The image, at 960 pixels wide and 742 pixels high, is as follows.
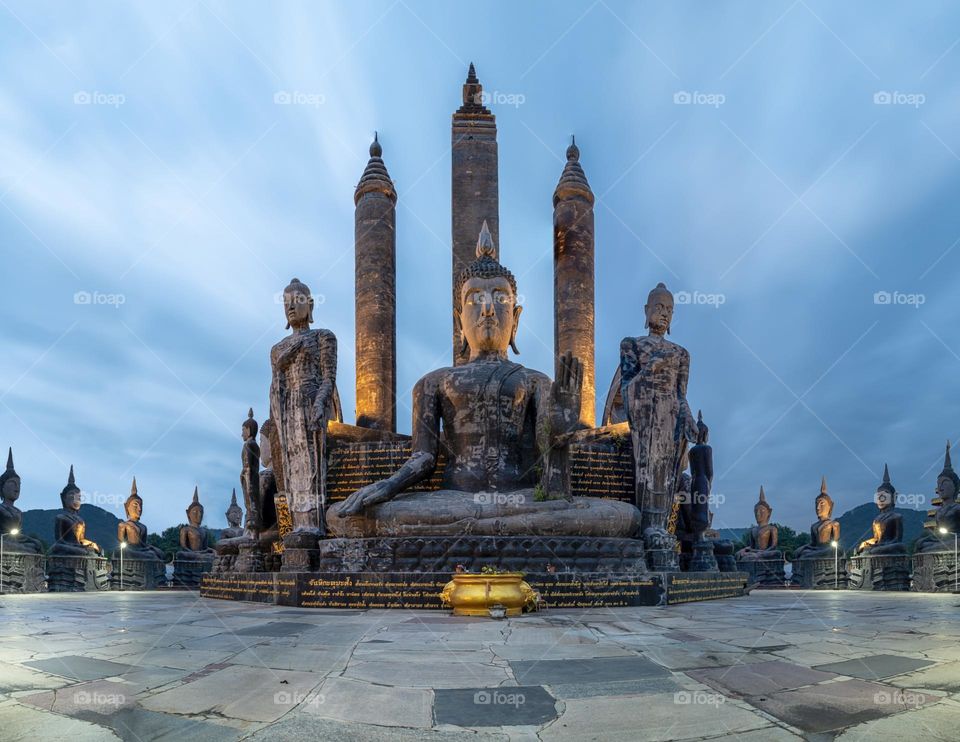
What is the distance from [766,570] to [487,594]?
1285 centimetres

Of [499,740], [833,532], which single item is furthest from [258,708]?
[833,532]

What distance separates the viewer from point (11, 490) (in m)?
Result: 13.1

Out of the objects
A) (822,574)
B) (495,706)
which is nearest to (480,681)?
(495,706)

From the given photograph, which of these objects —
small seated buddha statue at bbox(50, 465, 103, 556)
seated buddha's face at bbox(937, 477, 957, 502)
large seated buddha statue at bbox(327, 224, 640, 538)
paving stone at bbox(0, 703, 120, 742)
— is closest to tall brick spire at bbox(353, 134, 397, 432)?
small seated buddha statue at bbox(50, 465, 103, 556)

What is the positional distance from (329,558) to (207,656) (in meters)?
3.90

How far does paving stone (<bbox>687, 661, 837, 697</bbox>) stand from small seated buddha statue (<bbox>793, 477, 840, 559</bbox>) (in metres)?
13.6

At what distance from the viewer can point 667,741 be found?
92.7 inches

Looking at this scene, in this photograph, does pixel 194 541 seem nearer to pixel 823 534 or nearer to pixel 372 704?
pixel 823 534

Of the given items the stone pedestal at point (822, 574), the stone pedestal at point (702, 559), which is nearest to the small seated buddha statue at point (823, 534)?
the stone pedestal at point (822, 574)

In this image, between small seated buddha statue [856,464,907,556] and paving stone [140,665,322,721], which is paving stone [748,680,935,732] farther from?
small seated buddha statue [856,464,907,556]

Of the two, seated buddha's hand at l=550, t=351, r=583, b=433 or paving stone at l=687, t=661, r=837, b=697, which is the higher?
seated buddha's hand at l=550, t=351, r=583, b=433

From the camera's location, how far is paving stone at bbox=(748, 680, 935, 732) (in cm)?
257

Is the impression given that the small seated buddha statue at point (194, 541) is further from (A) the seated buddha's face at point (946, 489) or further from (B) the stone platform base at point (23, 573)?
(A) the seated buddha's face at point (946, 489)

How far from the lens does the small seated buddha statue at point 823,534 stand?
1574 centimetres
